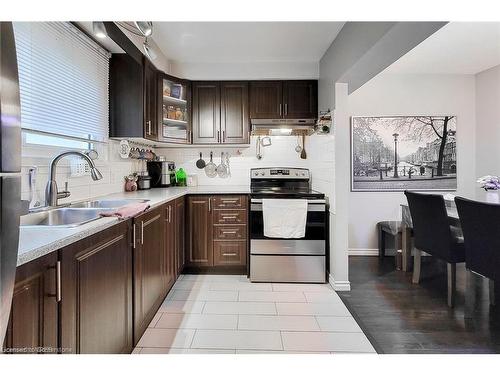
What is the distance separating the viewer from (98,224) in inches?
50.7

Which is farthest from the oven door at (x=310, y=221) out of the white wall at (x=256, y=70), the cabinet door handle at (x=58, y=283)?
the cabinet door handle at (x=58, y=283)

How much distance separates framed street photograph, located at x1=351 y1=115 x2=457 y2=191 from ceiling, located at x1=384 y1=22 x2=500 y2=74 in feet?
1.90

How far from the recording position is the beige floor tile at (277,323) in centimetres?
213

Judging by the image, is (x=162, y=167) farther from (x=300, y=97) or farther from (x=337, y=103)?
(x=337, y=103)

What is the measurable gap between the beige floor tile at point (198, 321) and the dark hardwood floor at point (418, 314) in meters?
0.96

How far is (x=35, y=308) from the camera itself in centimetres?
91

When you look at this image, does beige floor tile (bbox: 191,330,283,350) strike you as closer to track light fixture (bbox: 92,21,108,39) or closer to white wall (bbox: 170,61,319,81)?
track light fixture (bbox: 92,21,108,39)

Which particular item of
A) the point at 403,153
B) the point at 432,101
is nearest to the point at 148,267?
the point at 403,153

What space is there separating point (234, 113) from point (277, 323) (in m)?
2.32

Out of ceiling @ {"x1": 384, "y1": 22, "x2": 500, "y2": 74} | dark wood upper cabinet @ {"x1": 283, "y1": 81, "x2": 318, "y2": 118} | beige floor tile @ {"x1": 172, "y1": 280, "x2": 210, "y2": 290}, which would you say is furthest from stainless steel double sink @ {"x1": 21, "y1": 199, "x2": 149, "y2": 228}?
ceiling @ {"x1": 384, "y1": 22, "x2": 500, "y2": 74}

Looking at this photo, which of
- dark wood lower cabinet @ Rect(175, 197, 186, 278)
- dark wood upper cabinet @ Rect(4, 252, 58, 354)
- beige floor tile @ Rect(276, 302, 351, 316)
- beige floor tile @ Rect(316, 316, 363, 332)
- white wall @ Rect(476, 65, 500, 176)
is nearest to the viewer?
dark wood upper cabinet @ Rect(4, 252, 58, 354)

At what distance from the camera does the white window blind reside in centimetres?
169

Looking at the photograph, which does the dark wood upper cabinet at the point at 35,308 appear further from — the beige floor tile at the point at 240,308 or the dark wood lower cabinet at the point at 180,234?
the dark wood lower cabinet at the point at 180,234
